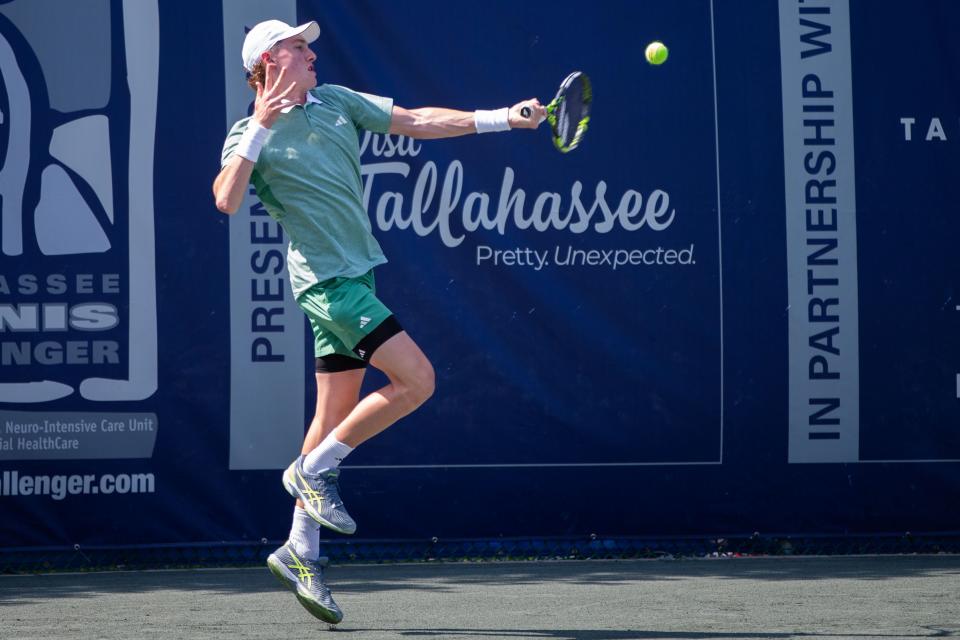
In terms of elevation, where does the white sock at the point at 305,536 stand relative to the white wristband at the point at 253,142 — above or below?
below

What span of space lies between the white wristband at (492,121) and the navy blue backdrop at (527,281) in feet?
5.83

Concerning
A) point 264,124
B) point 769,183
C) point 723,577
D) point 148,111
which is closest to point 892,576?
point 723,577

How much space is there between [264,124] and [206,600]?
1909 mm

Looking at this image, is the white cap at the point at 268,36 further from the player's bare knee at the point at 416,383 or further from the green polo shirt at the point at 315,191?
the player's bare knee at the point at 416,383

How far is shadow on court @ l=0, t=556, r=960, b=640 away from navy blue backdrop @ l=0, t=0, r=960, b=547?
316mm

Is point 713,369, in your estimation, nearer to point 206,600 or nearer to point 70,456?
point 206,600

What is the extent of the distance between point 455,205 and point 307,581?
234cm

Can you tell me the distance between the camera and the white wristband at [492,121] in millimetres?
4211

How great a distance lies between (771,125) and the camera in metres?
6.18

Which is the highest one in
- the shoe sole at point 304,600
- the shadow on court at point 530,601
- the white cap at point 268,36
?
the white cap at point 268,36

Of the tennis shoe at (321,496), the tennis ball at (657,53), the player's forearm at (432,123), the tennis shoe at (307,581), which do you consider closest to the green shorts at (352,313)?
the tennis shoe at (321,496)

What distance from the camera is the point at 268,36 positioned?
13.8 feet

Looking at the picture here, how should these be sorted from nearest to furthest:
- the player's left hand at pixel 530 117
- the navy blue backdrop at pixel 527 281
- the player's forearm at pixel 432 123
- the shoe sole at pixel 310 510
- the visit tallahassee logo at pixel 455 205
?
1. the shoe sole at pixel 310 510
2. the player's left hand at pixel 530 117
3. the player's forearm at pixel 432 123
4. the navy blue backdrop at pixel 527 281
5. the visit tallahassee logo at pixel 455 205

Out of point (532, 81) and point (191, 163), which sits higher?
point (532, 81)
